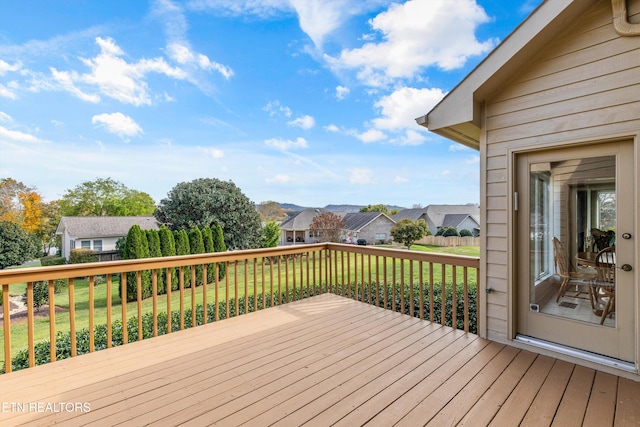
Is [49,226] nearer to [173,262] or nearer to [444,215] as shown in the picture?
[173,262]

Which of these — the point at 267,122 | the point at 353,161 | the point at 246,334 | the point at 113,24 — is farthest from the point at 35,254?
the point at 353,161

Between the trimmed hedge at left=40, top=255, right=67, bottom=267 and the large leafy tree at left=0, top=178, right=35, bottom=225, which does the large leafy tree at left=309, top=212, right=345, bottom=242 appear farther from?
the large leafy tree at left=0, top=178, right=35, bottom=225

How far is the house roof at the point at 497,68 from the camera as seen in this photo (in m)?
2.33

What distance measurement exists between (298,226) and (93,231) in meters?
12.6

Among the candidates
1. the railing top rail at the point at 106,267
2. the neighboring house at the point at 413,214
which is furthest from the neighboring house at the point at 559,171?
the neighboring house at the point at 413,214

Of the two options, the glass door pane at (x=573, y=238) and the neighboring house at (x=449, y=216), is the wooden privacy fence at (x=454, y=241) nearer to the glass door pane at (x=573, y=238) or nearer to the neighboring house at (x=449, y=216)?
the neighboring house at (x=449, y=216)

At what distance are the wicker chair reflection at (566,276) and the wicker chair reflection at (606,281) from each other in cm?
5

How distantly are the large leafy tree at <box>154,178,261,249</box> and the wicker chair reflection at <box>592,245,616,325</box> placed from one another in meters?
12.4

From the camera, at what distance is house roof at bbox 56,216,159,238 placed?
15.7 meters

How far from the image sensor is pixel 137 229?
9.35m

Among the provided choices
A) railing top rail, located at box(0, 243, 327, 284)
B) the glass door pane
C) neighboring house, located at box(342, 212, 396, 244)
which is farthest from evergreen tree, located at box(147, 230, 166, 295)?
neighboring house, located at box(342, 212, 396, 244)

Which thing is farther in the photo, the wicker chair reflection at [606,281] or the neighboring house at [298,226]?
the neighboring house at [298,226]

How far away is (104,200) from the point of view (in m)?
20.9

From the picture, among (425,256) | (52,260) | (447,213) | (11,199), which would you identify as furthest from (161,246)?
(447,213)
